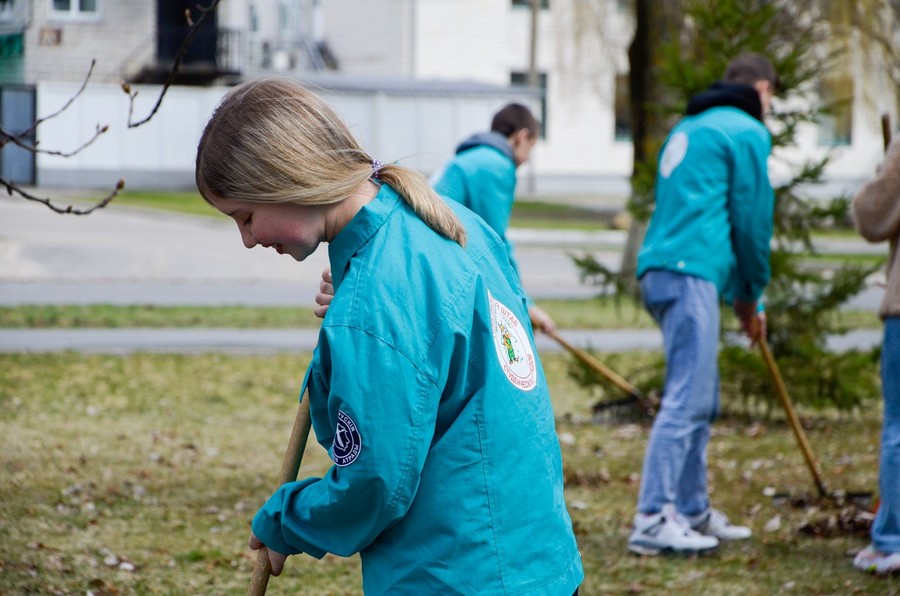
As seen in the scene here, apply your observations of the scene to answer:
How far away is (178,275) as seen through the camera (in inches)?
660

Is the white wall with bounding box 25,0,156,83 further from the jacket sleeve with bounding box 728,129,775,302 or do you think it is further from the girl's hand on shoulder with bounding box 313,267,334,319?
the girl's hand on shoulder with bounding box 313,267,334,319

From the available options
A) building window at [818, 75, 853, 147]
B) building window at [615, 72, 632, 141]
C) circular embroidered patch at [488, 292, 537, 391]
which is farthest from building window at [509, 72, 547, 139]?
circular embroidered patch at [488, 292, 537, 391]

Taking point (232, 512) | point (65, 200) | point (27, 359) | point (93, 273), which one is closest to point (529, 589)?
point (232, 512)

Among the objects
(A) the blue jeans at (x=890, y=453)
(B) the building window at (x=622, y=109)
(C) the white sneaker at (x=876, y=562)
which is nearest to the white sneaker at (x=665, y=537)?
(C) the white sneaker at (x=876, y=562)

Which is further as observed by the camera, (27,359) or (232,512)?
(27,359)

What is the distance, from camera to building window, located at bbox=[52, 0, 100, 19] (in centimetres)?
3150

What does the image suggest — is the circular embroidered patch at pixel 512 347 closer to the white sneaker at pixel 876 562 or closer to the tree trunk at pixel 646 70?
the white sneaker at pixel 876 562

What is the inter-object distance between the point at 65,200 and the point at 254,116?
2508 cm

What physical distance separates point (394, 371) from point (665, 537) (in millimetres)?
3260

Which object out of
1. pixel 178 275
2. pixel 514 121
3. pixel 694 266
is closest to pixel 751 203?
pixel 694 266

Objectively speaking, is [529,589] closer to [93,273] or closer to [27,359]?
[27,359]

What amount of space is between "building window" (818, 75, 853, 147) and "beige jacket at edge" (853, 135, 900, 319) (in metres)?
2.79

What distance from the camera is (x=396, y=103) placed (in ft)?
103

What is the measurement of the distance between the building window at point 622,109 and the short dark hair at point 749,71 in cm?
2929
